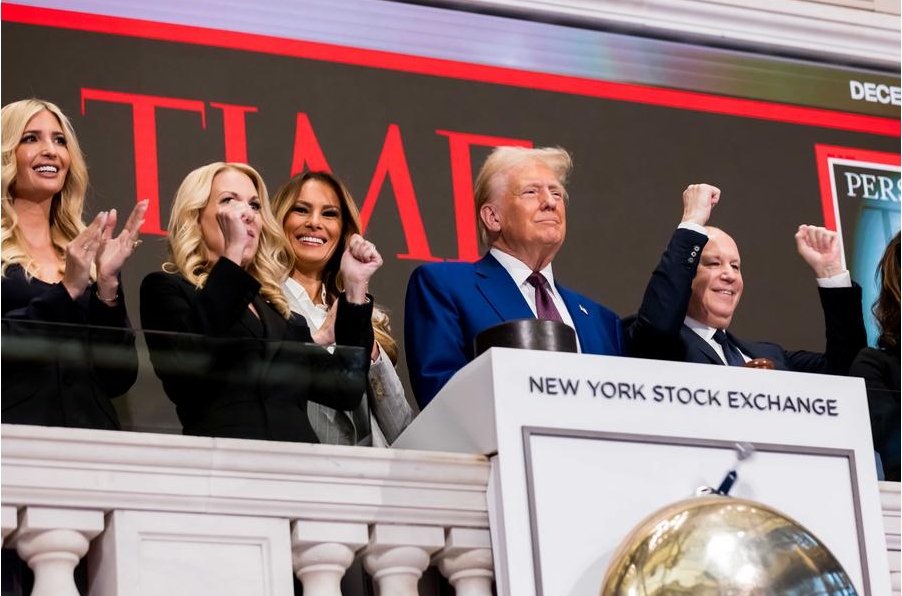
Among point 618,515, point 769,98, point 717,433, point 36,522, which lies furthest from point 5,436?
point 769,98

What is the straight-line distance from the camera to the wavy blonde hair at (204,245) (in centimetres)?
393

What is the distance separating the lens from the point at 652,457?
129 inches

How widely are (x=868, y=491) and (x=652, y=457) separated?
0.47 metres

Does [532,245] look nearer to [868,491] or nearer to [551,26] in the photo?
[868,491]

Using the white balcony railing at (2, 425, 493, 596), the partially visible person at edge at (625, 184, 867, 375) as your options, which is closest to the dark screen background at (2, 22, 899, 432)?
the partially visible person at edge at (625, 184, 867, 375)

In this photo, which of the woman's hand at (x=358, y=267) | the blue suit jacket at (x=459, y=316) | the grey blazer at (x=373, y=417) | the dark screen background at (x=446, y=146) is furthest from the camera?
the dark screen background at (x=446, y=146)

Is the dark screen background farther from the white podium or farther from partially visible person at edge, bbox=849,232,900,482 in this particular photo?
the white podium

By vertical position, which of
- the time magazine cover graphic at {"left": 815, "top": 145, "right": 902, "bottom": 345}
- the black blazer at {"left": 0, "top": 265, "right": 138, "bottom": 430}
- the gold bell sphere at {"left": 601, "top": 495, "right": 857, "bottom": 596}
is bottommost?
the gold bell sphere at {"left": 601, "top": 495, "right": 857, "bottom": 596}

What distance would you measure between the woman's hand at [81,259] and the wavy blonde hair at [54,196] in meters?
0.38

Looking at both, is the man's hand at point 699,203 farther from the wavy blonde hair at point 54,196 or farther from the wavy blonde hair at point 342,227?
the wavy blonde hair at point 54,196

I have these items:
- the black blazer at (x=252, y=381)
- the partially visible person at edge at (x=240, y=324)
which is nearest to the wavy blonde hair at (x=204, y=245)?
the partially visible person at edge at (x=240, y=324)

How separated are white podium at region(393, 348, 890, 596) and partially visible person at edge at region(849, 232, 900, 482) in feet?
0.55

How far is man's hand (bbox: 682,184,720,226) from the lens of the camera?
420 centimetres

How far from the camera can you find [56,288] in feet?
11.2
